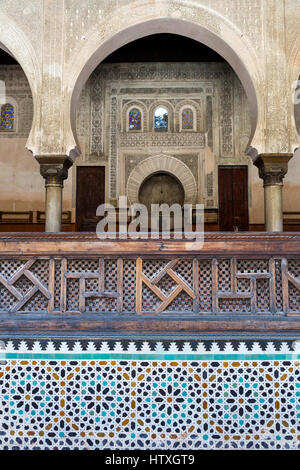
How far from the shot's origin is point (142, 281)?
2.47 metres

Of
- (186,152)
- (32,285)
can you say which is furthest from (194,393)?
(186,152)

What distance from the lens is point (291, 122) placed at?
15.6 feet

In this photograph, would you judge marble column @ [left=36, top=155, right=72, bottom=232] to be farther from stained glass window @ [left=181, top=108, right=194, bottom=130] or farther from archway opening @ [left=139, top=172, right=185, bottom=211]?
stained glass window @ [left=181, top=108, right=194, bottom=130]

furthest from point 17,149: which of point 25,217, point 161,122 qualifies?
point 161,122

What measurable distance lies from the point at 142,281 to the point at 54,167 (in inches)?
111

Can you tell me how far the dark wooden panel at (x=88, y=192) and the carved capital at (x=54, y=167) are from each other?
2641mm

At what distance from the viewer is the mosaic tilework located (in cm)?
230

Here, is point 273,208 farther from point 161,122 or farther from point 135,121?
point 135,121

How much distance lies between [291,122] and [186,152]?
3.25 metres

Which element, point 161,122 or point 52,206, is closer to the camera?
point 52,206

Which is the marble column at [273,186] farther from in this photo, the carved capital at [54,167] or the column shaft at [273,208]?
the carved capital at [54,167]

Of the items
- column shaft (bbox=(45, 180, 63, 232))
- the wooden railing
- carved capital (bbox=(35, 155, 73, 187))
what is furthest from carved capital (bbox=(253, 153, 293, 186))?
the wooden railing

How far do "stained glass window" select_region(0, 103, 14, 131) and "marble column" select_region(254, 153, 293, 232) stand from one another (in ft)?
15.9

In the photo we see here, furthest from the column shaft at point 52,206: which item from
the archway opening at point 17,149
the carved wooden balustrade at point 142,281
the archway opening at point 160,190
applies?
the archway opening at point 160,190
